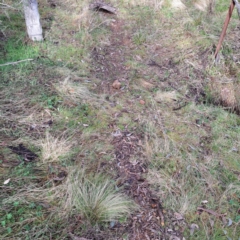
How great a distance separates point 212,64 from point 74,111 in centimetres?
257

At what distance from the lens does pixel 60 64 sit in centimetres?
374

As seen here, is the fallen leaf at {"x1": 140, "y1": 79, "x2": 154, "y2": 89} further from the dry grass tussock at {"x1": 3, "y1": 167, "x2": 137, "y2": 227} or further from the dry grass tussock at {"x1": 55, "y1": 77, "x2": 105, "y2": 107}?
the dry grass tussock at {"x1": 3, "y1": 167, "x2": 137, "y2": 227}

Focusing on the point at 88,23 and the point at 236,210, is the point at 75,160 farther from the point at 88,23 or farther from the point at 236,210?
the point at 88,23

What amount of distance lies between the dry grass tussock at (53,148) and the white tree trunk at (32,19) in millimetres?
1968

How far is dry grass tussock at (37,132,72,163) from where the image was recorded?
8.09 feet

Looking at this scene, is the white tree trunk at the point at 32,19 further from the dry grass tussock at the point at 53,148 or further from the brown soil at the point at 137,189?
the dry grass tussock at the point at 53,148

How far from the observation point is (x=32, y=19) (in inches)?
147

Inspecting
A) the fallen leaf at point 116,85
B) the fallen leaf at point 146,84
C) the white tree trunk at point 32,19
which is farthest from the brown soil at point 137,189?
the white tree trunk at point 32,19

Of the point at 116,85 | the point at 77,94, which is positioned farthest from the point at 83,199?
the point at 116,85

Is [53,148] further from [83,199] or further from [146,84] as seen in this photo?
[146,84]

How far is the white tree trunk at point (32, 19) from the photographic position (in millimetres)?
3630

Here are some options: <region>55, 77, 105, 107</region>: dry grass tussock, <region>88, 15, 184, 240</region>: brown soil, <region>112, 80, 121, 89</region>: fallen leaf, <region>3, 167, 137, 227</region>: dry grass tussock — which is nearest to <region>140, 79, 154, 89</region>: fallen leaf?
<region>88, 15, 184, 240</region>: brown soil

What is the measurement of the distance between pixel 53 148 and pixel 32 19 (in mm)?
2273

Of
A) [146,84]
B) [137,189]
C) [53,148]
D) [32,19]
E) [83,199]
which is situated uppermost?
[32,19]
